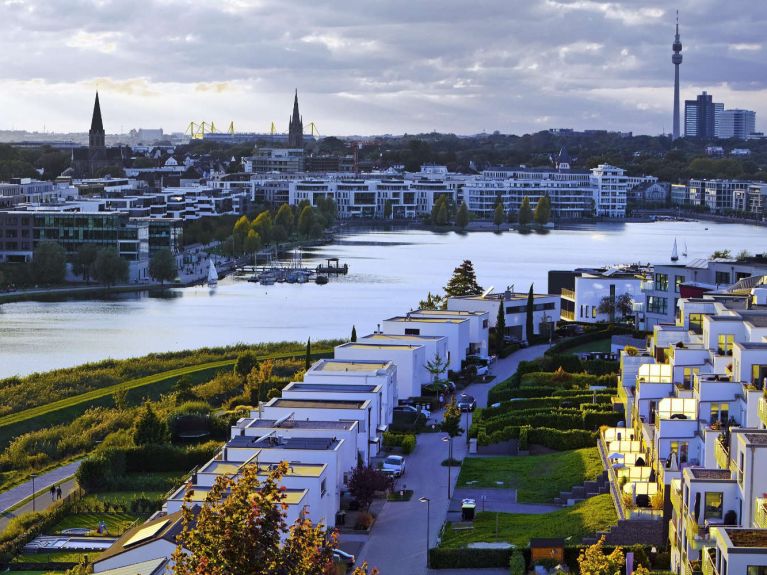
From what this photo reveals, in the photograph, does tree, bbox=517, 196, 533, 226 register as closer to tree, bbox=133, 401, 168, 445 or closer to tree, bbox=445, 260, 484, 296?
tree, bbox=445, 260, 484, 296

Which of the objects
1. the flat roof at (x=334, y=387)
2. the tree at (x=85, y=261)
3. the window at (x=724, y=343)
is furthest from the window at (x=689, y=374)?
the tree at (x=85, y=261)

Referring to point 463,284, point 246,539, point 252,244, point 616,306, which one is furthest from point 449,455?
point 252,244

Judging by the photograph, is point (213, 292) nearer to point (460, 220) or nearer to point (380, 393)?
point (380, 393)

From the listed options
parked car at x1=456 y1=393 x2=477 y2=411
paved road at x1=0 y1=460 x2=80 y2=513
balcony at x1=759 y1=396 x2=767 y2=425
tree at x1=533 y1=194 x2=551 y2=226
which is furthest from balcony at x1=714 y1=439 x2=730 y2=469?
tree at x1=533 y1=194 x2=551 y2=226

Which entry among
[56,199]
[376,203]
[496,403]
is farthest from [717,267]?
[376,203]

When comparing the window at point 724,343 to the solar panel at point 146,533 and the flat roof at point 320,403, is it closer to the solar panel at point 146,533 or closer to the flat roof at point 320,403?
the flat roof at point 320,403
